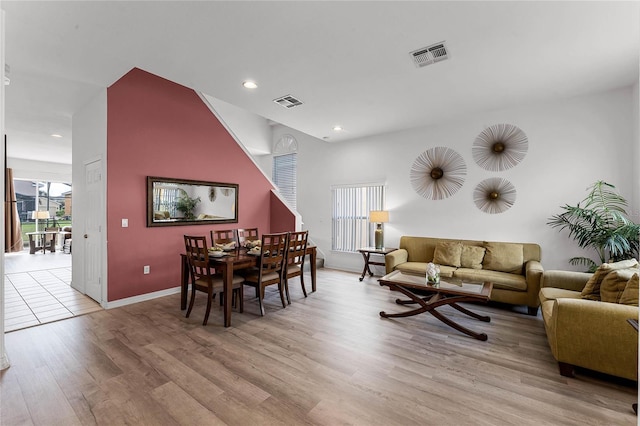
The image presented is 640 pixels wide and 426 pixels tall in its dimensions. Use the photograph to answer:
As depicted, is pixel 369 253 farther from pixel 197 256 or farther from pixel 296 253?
pixel 197 256

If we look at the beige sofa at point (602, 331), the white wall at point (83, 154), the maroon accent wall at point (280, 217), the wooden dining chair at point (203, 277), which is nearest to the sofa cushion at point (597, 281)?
the beige sofa at point (602, 331)

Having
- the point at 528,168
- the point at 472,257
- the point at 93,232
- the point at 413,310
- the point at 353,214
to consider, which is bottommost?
the point at 413,310

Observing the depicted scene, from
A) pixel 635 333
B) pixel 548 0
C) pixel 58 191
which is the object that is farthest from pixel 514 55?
pixel 58 191

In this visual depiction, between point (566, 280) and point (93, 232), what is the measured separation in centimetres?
583

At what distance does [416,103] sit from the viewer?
4.02 meters

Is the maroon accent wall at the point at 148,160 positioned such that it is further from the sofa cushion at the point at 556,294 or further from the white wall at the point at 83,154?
the sofa cushion at the point at 556,294

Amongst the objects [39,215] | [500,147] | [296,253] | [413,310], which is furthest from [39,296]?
[500,147]

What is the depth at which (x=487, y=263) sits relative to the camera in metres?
4.14

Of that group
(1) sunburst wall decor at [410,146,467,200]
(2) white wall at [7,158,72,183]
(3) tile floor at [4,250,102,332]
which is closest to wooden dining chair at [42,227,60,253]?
(2) white wall at [7,158,72,183]

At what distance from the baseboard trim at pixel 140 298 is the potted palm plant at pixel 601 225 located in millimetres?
5566

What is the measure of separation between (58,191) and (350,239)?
32.3ft

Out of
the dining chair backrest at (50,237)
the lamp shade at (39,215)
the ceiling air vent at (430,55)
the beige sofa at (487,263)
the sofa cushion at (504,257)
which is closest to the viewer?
the ceiling air vent at (430,55)

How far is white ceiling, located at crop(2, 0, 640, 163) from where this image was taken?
7.07 ft

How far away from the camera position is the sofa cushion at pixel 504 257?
3.96 metres
